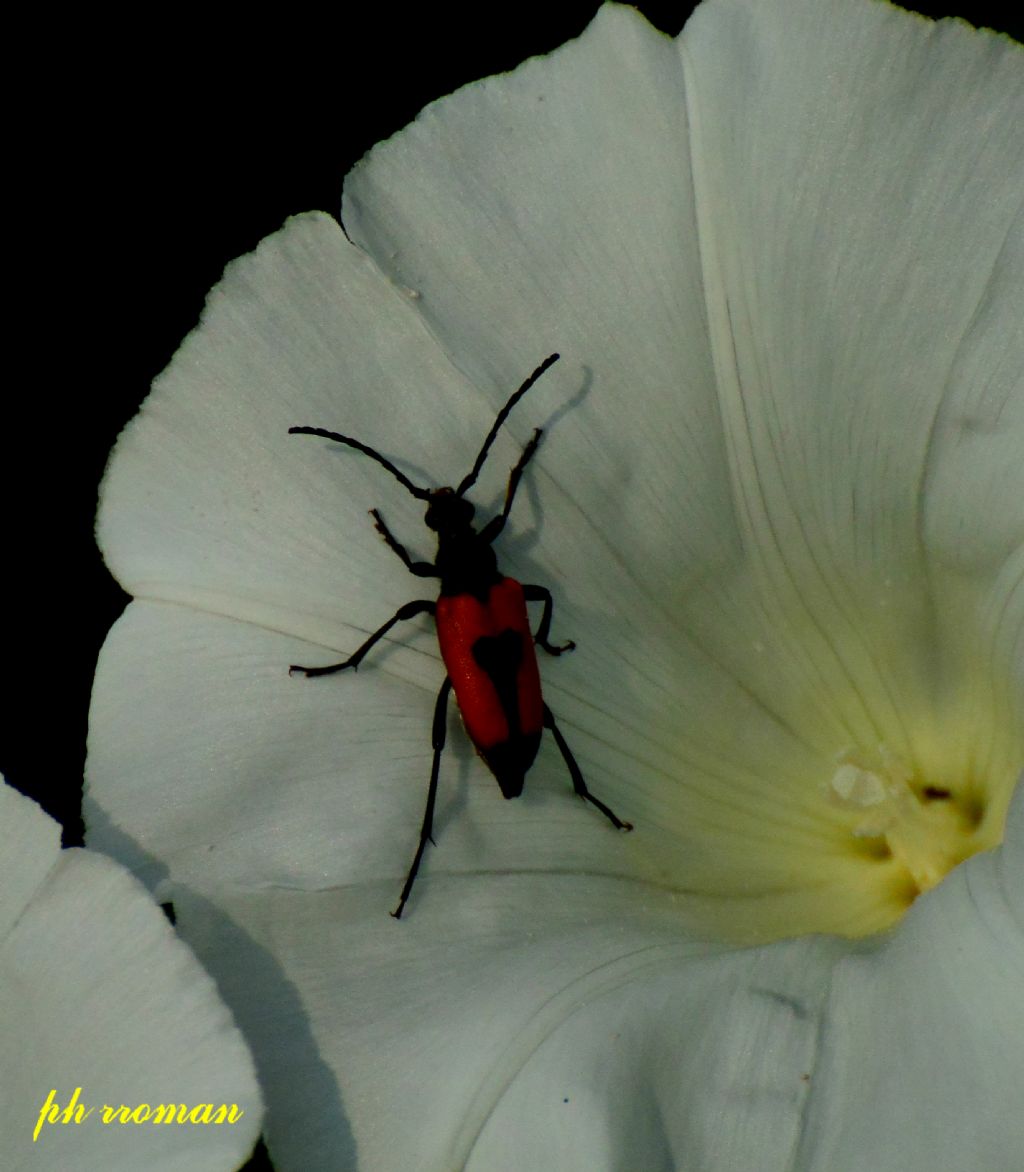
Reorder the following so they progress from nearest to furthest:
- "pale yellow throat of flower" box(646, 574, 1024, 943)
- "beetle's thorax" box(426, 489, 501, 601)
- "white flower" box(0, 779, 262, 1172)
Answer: "white flower" box(0, 779, 262, 1172) → "beetle's thorax" box(426, 489, 501, 601) → "pale yellow throat of flower" box(646, 574, 1024, 943)

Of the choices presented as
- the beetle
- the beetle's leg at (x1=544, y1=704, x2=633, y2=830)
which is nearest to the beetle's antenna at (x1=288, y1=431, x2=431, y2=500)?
the beetle

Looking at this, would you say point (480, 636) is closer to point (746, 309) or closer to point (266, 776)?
point (266, 776)

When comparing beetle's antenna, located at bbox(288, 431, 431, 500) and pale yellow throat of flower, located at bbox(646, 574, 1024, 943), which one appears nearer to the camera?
beetle's antenna, located at bbox(288, 431, 431, 500)

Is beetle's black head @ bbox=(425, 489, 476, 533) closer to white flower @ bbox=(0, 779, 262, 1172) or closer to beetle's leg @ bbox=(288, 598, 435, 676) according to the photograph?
beetle's leg @ bbox=(288, 598, 435, 676)

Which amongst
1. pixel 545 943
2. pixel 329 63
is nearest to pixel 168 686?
pixel 545 943

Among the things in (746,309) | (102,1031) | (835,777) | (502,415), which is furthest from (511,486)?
(102,1031)

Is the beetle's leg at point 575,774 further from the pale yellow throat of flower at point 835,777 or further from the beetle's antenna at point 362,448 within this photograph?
the beetle's antenna at point 362,448
